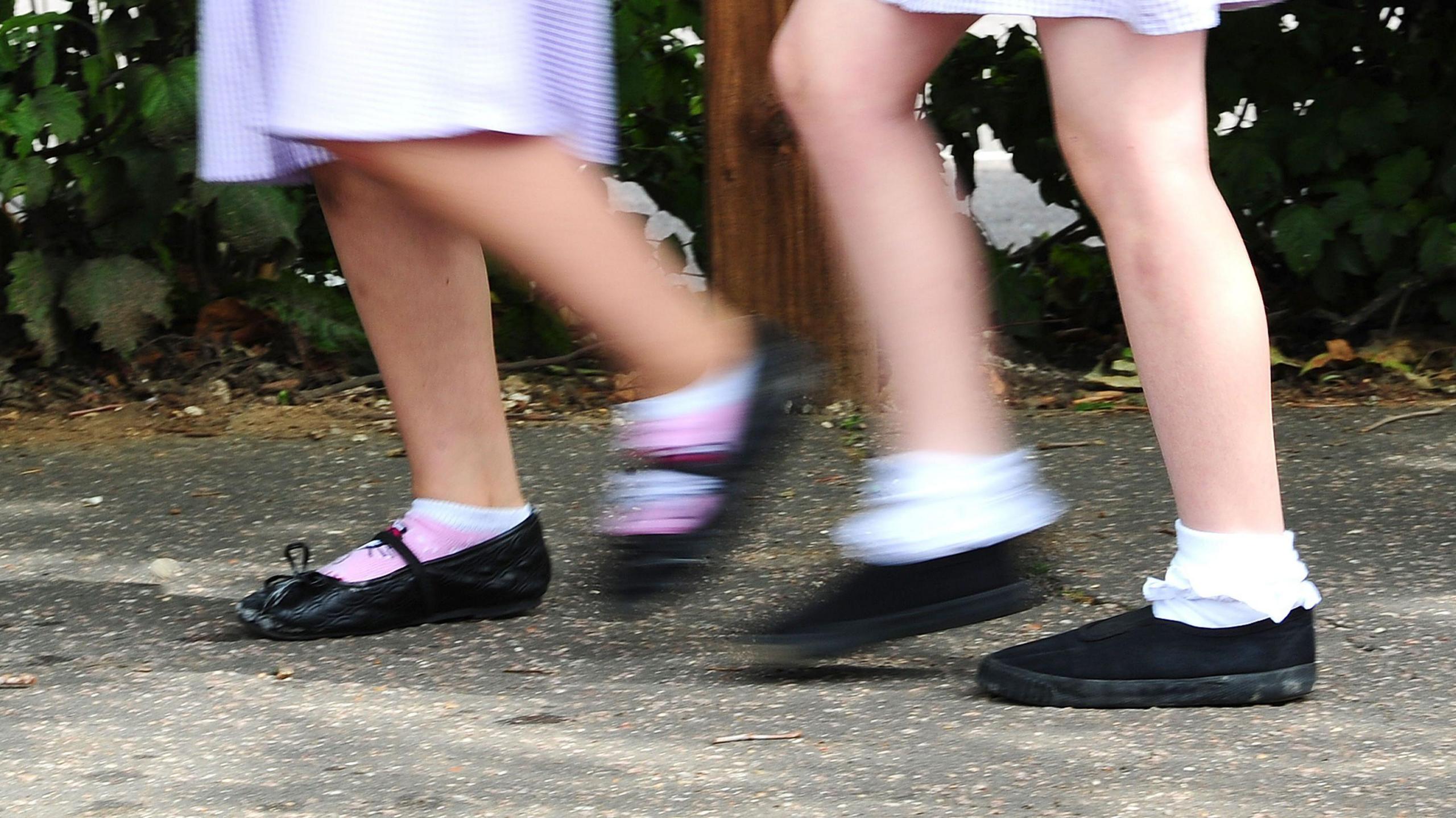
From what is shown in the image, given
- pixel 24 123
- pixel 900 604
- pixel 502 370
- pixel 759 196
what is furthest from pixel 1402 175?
pixel 24 123

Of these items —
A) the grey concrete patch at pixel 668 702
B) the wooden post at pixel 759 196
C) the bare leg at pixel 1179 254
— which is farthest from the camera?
the wooden post at pixel 759 196

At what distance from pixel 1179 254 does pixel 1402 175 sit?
220 centimetres

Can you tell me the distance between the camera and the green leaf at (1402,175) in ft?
12.0

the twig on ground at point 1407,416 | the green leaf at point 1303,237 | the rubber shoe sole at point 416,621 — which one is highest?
the green leaf at point 1303,237

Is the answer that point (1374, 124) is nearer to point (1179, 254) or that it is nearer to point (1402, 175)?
point (1402, 175)

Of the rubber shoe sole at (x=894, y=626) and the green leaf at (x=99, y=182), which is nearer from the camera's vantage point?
the rubber shoe sole at (x=894, y=626)

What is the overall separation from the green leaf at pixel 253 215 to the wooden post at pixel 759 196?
89 cm

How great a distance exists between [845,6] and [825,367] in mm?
1625

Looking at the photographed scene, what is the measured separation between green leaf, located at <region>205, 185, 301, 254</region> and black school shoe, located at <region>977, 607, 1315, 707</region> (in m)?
2.17

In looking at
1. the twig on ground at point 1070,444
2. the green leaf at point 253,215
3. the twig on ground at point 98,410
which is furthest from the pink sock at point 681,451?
the twig on ground at point 98,410

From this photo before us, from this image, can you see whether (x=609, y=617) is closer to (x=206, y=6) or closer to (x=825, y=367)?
(x=206, y=6)

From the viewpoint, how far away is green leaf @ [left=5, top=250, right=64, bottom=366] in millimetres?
3564

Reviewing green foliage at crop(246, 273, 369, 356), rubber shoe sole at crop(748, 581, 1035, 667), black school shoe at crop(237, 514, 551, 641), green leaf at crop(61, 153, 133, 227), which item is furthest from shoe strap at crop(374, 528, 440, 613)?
green leaf at crop(61, 153, 133, 227)

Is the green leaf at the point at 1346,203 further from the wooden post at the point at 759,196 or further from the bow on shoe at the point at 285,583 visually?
the bow on shoe at the point at 285,583
